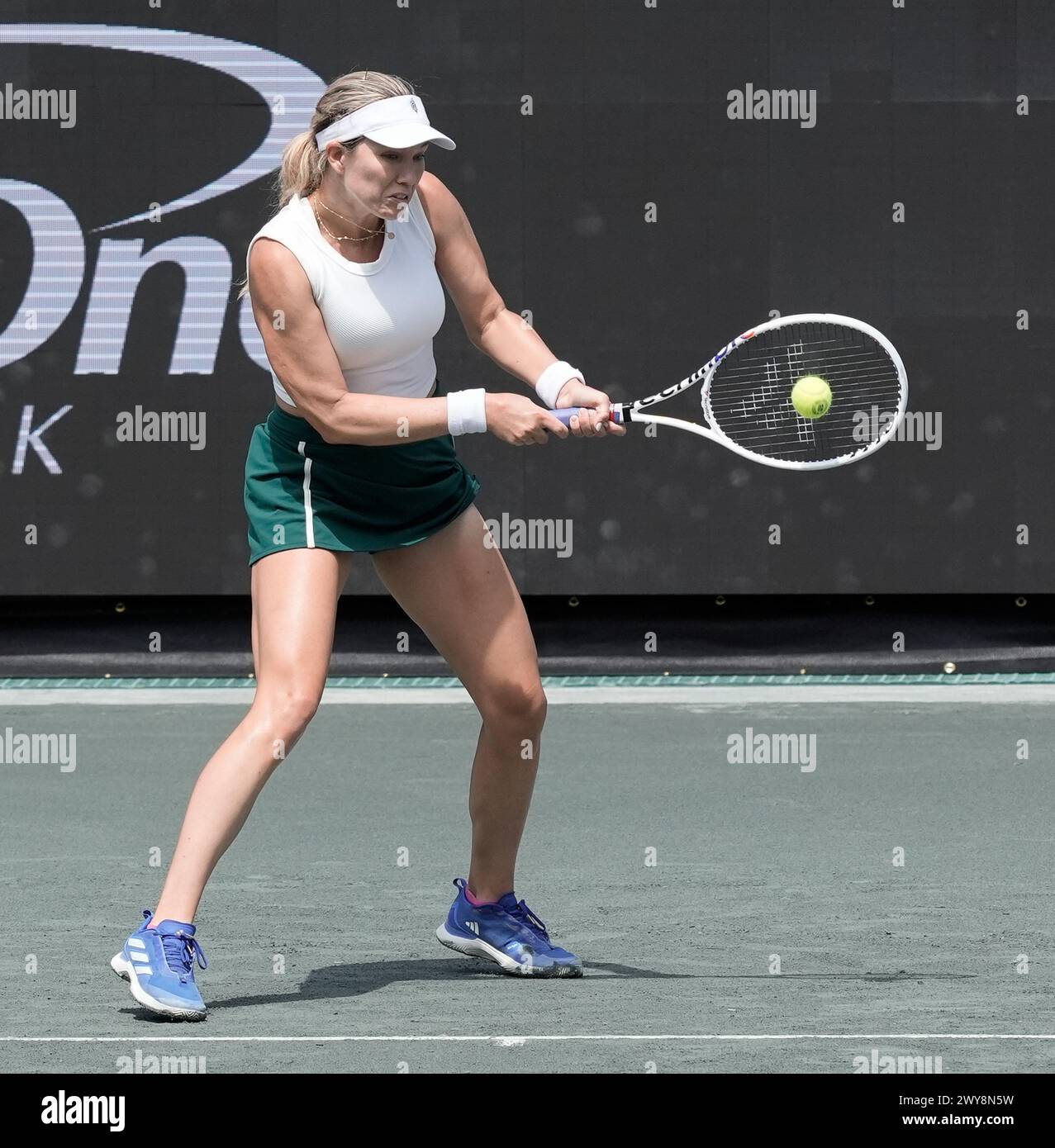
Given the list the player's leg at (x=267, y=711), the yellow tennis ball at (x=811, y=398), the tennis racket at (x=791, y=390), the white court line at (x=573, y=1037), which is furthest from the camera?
the tennis racket at (x=791, y=390)

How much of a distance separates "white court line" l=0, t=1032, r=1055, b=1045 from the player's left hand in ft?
3.59

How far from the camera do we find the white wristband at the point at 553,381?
4398 millimetres

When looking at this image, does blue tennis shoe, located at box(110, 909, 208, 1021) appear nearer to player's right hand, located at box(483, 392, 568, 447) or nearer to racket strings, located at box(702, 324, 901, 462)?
player's right hand, located at box(483, 392, 568, 447)

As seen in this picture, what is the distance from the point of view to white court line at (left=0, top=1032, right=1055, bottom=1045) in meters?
3.79

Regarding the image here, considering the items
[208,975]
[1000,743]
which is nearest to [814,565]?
[1000,743]

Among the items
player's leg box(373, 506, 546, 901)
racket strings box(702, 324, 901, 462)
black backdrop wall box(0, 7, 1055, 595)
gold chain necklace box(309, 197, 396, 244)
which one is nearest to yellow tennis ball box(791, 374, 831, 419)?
player's leg box(373, 506, 546, 901)

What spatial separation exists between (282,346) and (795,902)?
193 centimetres

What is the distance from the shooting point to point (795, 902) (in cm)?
520

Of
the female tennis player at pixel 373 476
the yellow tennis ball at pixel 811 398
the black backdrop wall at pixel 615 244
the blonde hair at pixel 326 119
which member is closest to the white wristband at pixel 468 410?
the female tennis player at pixel 373 476

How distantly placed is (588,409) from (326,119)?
0.75 meters

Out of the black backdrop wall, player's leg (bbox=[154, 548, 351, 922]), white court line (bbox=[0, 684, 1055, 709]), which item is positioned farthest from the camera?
the black backdrop wall

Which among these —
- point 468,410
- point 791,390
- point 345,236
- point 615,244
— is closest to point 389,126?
point 345,236

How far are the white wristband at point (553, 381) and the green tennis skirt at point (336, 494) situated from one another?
0.25 metres

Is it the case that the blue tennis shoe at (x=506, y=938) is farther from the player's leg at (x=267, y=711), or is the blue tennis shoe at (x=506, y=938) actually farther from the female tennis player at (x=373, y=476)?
the player's leg at (x=267, y=711)
